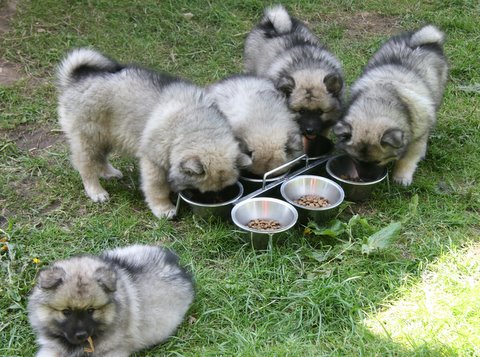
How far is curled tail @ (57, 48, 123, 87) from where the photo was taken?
4926 mm

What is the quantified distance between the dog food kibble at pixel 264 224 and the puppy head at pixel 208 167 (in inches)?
14.1

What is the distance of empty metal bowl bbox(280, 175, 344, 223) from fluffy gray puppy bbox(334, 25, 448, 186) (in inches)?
13.8

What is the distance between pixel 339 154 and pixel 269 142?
736mm

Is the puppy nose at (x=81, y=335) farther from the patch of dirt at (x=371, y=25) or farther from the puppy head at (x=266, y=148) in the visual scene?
the patch of dirt at (x=371, y=25)

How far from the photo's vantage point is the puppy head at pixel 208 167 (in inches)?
173

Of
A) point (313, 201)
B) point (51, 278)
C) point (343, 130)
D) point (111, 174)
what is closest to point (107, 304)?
point (51, 278)

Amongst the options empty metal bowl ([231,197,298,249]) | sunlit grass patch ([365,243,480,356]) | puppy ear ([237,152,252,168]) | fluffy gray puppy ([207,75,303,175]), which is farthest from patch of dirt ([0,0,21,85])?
sunlit grass patch ([365,243,480,356])

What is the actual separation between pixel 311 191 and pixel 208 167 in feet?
3.25

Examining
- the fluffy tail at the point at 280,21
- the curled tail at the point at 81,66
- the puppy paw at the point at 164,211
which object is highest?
the curled tail at the point at 81,66

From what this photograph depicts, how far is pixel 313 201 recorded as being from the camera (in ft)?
15.5

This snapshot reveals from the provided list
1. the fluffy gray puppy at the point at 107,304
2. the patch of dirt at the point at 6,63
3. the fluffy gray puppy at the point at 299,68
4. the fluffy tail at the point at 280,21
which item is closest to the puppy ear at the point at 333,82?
the fluffy gray puppy at the point at 299,68

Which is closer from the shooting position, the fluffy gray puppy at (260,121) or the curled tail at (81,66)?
the fluffy gray puppy at (260,121)

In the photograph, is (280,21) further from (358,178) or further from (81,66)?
(81,66)

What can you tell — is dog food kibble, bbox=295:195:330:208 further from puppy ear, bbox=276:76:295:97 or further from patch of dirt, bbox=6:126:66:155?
patch of dirt, bbox=6:126:66:155
